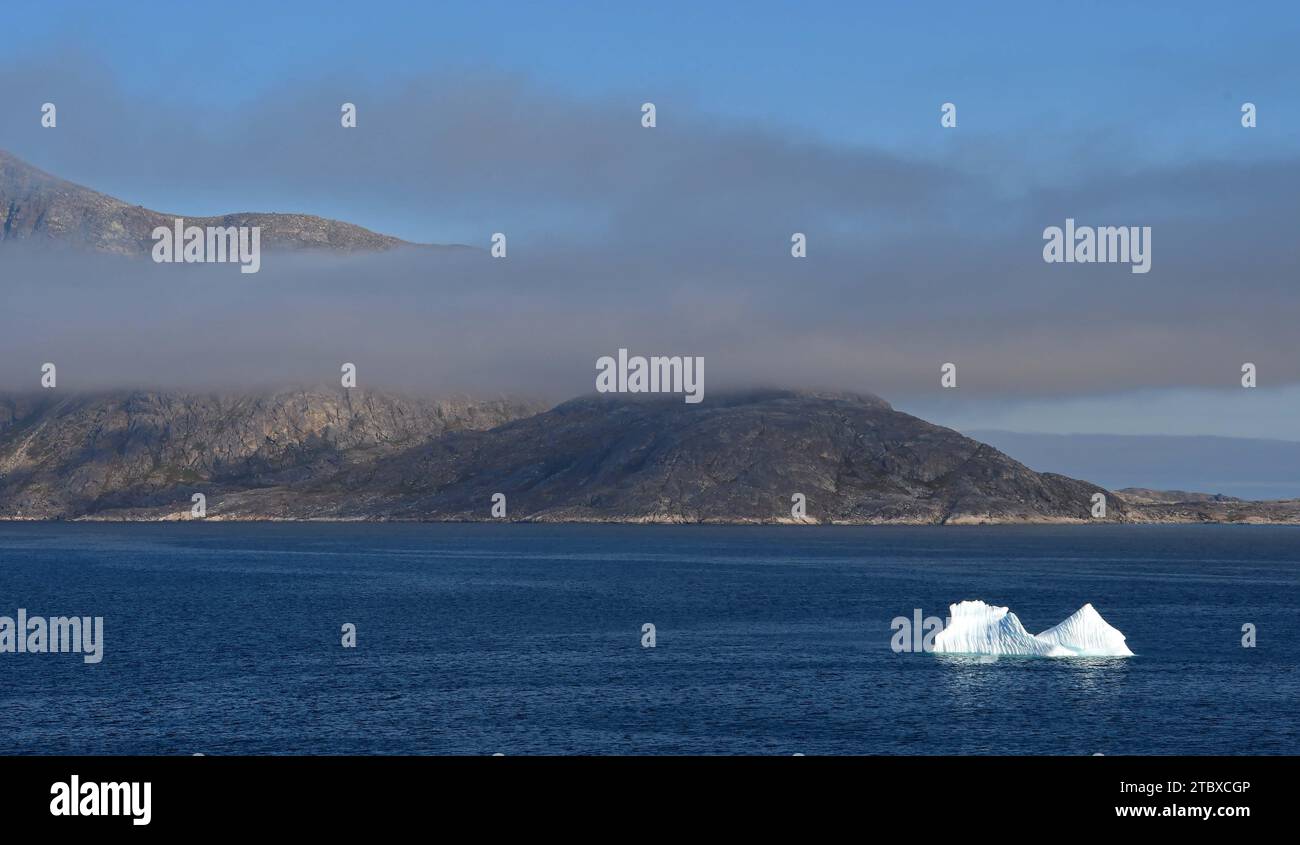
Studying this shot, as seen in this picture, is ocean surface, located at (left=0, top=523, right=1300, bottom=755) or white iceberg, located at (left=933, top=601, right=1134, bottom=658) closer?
ocean surface, located at (left=0, top=523, right=1300, bottom=755)

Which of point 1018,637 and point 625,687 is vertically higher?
point 1018,637

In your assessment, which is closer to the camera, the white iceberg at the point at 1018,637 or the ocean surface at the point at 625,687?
the ocean surface at the point at 625,687

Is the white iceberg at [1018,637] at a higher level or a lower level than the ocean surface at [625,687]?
higher

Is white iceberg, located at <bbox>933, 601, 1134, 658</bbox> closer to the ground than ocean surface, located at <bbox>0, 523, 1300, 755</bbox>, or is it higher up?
higher up

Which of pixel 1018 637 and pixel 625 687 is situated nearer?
pixel 625 687

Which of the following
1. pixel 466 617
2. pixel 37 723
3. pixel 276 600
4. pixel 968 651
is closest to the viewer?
pixel 37 723
